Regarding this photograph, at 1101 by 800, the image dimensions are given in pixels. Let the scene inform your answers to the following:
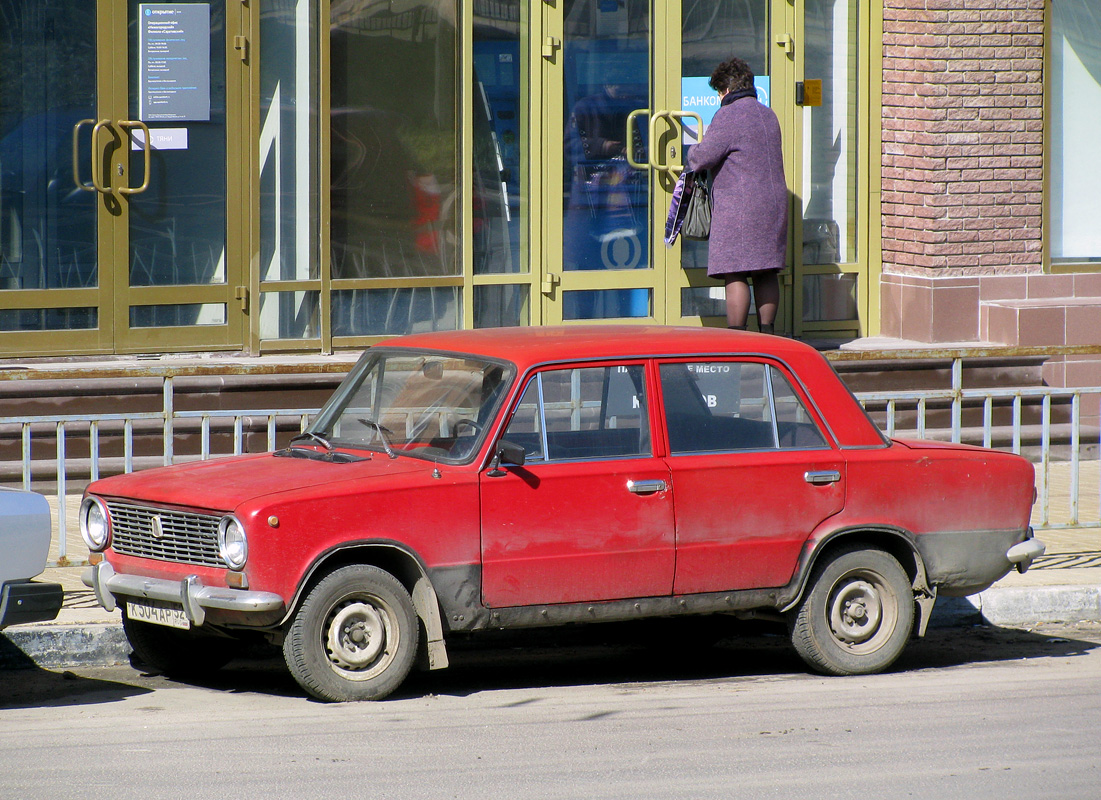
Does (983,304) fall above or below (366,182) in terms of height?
below

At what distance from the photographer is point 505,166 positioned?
12695mm

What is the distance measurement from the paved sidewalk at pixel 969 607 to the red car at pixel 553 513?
41cm

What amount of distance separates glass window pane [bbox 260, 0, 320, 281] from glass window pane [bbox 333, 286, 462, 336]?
1.84 feet

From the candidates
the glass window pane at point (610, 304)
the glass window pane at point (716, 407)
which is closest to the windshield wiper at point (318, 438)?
the glass window pane at point (716, 407)

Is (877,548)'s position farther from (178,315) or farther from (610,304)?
(178,315)

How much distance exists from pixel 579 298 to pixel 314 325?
218cm

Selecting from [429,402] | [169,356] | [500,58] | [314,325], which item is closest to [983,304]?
[500,58]

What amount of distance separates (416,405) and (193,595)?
1.30 metres

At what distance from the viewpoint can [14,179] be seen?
460 inches

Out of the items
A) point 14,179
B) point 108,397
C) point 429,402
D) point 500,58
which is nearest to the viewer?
point 429,402

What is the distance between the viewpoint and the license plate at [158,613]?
6.32 metres

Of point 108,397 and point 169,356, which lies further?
point 169,356

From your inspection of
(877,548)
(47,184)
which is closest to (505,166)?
(47,184)

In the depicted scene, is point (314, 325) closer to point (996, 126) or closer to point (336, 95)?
point (336, 95)
